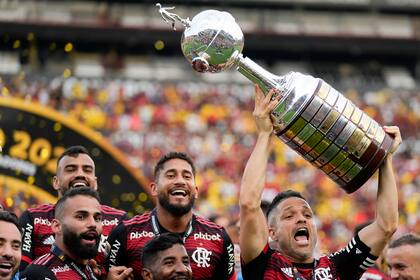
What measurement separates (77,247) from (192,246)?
588 mm

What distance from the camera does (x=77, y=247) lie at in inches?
181

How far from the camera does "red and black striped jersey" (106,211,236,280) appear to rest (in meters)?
4.83

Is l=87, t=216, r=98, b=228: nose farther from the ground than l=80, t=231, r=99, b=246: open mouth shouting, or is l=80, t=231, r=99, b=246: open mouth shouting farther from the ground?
l=87, t=216, r=98, b=228: nose

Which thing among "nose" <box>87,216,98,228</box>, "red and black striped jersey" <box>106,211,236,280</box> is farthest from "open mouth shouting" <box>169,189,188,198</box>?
"nose" <box>87,216,98,228</box>

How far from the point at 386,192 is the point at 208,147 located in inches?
483

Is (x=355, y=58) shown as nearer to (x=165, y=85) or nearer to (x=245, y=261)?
(x=165, y=85)

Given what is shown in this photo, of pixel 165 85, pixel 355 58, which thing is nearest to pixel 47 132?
pixel 165 85

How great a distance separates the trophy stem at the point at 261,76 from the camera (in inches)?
170

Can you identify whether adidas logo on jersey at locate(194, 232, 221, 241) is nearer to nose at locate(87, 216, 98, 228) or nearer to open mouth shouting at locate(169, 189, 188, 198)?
open mouth shouting at locate(169, 189, 188, 198)

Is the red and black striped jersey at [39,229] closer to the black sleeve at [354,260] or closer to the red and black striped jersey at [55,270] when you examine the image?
the red and black striped jersey at [55,270]

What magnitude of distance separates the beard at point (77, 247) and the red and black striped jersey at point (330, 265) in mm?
795

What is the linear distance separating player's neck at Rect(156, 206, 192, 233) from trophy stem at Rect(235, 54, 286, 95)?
0.88 m

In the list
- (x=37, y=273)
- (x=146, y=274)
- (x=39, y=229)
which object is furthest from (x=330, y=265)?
(x=39, y=229)

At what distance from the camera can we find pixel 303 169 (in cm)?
1688
